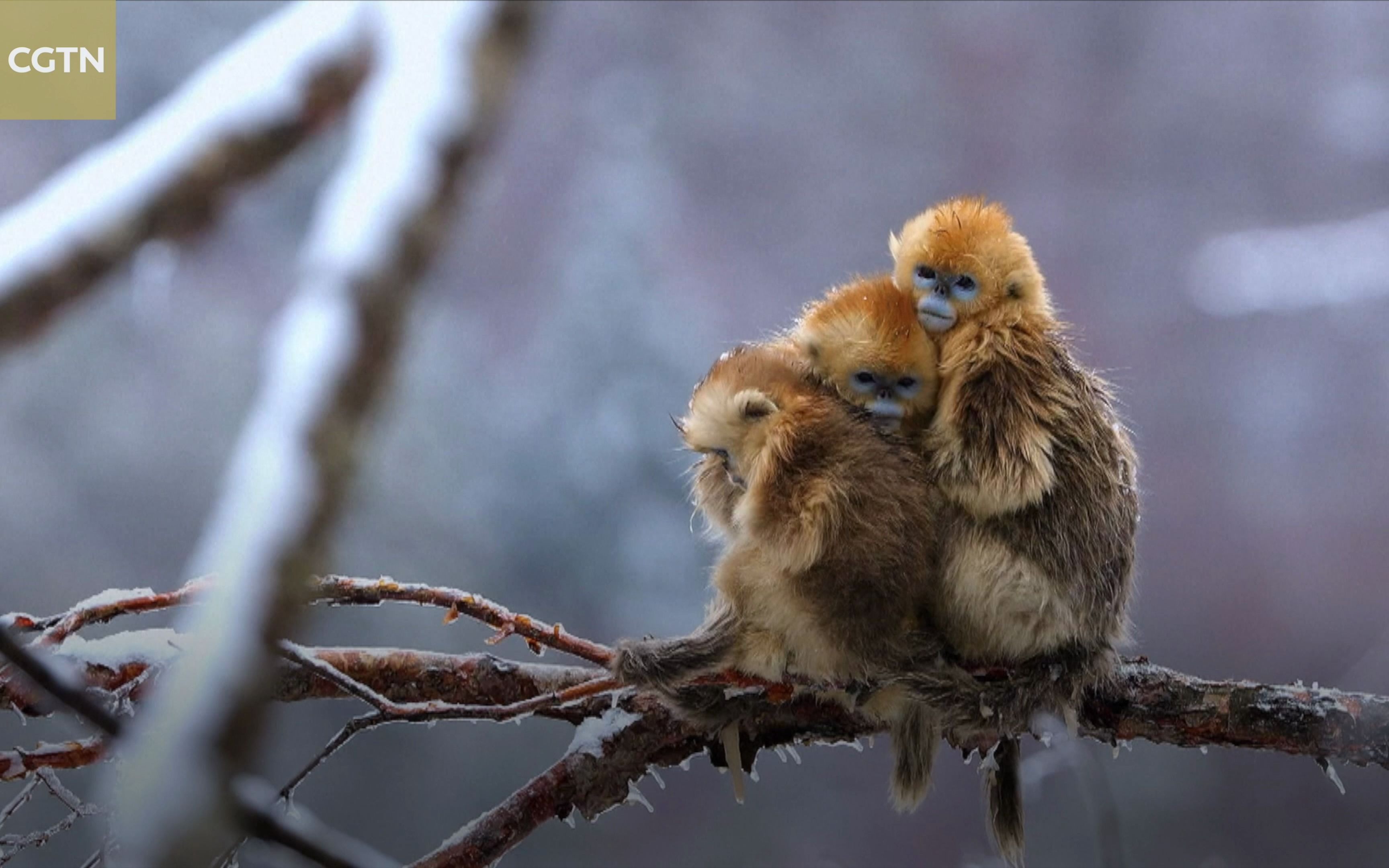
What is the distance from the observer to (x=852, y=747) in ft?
6.41

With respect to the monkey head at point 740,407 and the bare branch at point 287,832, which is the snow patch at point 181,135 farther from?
the monkey head at point 740,407

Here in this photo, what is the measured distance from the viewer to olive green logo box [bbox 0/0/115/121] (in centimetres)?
125

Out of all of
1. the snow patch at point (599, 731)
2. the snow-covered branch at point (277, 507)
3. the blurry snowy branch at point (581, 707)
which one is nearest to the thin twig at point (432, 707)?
the blurry snowy branch at point (581, 707)

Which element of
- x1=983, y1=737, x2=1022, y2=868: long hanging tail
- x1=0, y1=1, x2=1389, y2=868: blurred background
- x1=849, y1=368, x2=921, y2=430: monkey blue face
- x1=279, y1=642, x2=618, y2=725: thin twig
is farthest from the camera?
x1=0, y1=1, x2=1389, y2=868: blurred background

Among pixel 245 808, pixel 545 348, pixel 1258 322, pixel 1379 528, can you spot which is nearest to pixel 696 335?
pixel 545 348

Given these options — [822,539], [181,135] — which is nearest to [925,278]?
[822,539]

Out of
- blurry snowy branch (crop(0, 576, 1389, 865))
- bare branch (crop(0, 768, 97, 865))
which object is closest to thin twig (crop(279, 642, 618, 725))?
blurry snowy branch (crop(0, 576, 1389, 865))

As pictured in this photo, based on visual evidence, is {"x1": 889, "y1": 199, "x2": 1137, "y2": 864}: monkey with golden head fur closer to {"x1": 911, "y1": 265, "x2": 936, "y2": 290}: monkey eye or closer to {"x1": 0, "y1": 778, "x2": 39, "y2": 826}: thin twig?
{"x1": 911, "y1": 265, "x2": 936, "y2": 290}: monkey eye

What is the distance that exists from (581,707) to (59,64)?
1.01 metres

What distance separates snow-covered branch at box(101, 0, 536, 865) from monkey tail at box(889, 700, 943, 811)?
1.05 m

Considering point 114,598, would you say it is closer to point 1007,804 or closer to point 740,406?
point 740,406

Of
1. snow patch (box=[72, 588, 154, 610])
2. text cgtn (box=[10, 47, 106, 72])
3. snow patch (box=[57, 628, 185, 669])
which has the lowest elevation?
snow patch (box=[57, 628, 185, 669])

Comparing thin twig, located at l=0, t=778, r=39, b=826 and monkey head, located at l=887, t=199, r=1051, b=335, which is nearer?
thin twig, located at l=0, t=778, r=39, b=826

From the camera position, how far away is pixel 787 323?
1.81 metres
